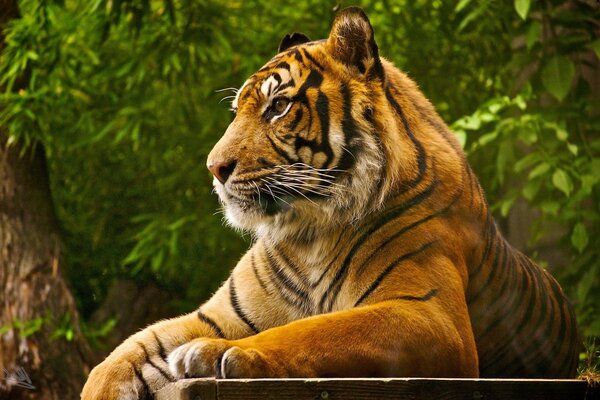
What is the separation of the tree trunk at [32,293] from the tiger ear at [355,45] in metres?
3.18

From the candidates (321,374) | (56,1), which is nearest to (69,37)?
(56,1)

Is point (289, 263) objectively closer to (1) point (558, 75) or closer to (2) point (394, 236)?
(2) point (394, 236)

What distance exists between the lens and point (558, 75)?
4.65 meters

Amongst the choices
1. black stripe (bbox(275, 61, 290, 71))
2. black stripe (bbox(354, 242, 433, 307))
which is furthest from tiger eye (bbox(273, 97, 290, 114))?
black stripe (bbox(354, 242, 433, 307))

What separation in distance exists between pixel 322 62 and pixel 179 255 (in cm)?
348

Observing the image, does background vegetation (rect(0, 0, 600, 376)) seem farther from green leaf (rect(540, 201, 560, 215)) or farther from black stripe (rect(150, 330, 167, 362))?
black stripe (rect(150, 330, 167, 362))

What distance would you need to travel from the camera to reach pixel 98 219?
6738 mm

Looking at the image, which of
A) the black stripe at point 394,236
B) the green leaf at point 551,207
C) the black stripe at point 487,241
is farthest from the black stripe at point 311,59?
the green leaf at point 551,207

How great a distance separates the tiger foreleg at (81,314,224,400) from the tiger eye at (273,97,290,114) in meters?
0.67

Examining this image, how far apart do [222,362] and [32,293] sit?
12.4 ft

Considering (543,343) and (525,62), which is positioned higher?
(525,62)

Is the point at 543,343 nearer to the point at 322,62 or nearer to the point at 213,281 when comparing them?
the point at 322,62

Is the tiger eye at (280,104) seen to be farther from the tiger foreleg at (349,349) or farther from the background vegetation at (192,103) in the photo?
the background vegetation at (192,103)

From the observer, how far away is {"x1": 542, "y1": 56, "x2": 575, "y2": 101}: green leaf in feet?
15.1
